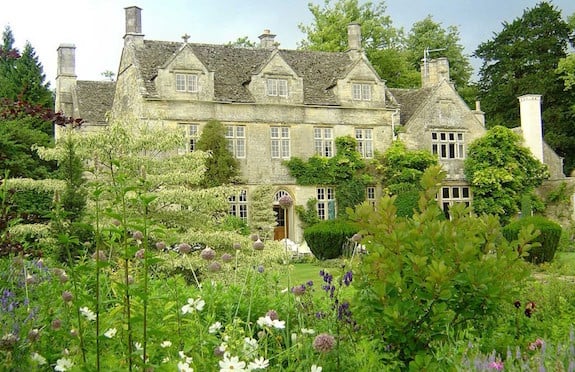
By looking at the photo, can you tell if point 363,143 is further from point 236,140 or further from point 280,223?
point 236,140

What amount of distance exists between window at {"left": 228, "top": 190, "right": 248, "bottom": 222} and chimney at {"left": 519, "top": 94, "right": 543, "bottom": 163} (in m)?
13.3

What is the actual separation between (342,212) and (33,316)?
25939 mm

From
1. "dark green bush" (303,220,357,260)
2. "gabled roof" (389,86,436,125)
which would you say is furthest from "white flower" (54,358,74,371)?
"gabled roof" (389,86,436,125)

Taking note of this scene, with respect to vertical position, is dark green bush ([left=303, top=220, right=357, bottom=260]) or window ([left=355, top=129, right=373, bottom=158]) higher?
window ([left=355, top=129, right=373, bottom=158])

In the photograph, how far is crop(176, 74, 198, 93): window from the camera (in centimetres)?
2875

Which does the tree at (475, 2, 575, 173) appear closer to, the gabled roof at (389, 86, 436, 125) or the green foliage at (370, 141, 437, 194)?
the gabled roof at (389, 86, 436, 125)

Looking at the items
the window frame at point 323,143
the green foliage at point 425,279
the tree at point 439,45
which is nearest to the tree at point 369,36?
the tree at point 439,45

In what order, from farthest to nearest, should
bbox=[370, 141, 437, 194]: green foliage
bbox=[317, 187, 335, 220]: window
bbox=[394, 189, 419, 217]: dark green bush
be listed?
bbox=[370, 141, 437, 194]: green foliage → bbox=[317, 187, 335, 220]: window → bbox=[394, 189, 419, 217]: dark green bush

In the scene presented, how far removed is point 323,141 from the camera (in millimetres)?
31000

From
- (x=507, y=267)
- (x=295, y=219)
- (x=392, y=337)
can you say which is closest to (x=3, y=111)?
(x=392, y=337)

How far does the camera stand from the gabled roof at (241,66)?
29.5 meters

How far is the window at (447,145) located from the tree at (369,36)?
37.5 feet

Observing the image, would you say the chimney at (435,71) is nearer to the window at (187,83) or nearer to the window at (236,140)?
the window at (236,140)

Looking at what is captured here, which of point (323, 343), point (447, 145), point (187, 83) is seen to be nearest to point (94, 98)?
point (187, 83)
